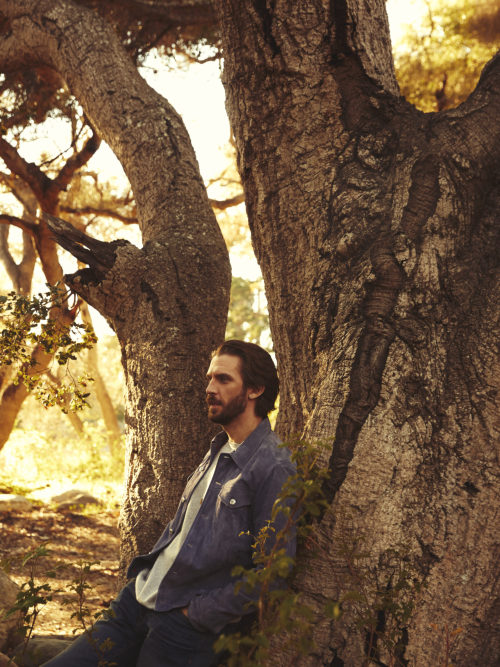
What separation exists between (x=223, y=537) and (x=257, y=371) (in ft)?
2.38

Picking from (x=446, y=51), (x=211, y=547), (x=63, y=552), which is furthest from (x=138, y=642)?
(x=446, y=51)

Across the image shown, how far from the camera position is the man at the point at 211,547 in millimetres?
2211

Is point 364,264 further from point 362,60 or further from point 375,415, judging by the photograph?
point 362,60

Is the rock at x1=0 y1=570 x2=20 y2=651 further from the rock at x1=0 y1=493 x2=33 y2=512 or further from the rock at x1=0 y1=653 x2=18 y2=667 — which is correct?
the rock at x1=0 y1=493 x2=33 y2=512

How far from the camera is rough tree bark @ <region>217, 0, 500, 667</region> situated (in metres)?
2.26

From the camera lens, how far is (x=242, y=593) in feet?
6.68

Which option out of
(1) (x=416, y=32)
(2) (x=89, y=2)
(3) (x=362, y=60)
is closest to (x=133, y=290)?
(3) (x=362, y=60)

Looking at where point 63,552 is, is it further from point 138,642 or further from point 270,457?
point 270,457

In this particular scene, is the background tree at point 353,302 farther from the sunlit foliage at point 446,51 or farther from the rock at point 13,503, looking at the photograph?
the sunlit foliage at point 446,51

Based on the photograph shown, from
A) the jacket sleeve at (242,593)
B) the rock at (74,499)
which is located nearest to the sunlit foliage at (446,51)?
the jacket sleeve at (242,593)

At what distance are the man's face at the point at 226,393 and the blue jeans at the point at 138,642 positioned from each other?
0.78 m

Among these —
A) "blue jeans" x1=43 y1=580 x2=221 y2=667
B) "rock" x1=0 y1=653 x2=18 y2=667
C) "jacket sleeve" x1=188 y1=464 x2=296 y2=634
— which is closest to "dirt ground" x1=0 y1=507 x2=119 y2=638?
"rock" x1=0 y1=653 x2=18 y2=667

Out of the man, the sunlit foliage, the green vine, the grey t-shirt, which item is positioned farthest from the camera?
the sunlit foliage

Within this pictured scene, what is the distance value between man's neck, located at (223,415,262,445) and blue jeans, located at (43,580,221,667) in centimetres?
72
